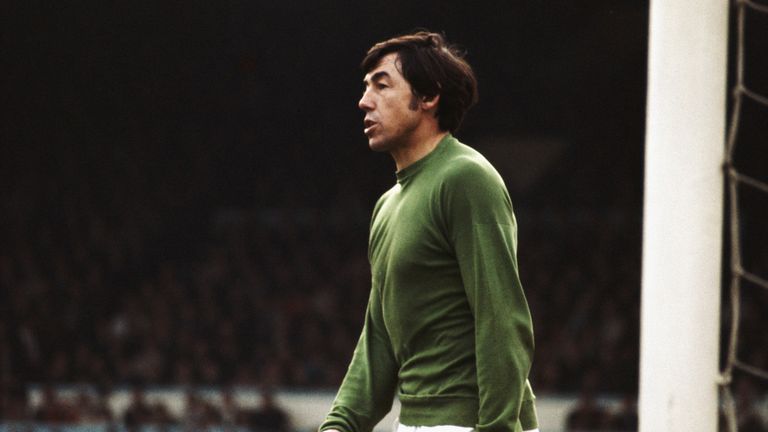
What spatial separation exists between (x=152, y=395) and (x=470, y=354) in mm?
9368

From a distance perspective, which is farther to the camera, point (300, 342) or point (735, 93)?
point (300, 342)

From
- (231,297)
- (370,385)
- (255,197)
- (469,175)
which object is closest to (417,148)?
(469,175)

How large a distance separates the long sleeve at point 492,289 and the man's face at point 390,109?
0.21m

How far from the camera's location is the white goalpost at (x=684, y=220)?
261 cm

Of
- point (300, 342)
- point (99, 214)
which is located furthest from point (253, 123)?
point (300, 342)

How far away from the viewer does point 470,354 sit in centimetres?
229

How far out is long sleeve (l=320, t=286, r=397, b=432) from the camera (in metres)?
2.56

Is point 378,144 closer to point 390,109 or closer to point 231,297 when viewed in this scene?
point 390,109

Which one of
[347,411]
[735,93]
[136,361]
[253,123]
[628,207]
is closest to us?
[347,411]

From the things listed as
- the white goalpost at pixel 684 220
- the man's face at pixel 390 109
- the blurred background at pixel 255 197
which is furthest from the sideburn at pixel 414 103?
the blurred background at pixel 255 197

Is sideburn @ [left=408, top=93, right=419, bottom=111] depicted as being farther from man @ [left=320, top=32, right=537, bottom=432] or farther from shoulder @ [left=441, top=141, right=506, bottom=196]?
shoulder @ [left=441, top=141, right=506, bottom=196]

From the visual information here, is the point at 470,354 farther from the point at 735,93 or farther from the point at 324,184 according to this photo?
the point at 324,184

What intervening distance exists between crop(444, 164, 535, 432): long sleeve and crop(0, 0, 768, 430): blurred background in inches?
324

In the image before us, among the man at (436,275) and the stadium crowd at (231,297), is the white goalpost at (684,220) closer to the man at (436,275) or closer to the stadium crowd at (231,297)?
the man at (436,275)
